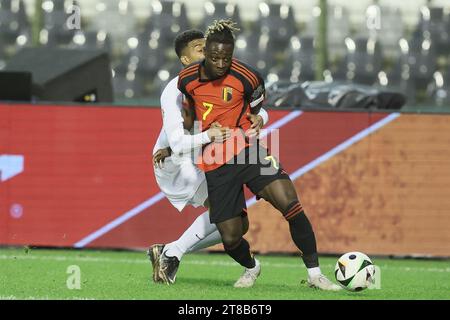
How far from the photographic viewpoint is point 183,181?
892cm

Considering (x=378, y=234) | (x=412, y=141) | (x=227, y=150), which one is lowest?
(x=378, y=234)

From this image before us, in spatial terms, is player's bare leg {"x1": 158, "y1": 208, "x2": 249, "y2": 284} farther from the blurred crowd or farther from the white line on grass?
the blurred crowd

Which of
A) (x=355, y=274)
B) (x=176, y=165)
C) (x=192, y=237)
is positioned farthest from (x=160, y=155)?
(x=355, y=274)

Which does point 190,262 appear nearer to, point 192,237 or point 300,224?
point 192,237

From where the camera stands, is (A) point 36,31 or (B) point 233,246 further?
(A) point 36,31

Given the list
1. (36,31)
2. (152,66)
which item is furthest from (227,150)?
(152,66)

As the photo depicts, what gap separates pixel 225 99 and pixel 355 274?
4.70ft

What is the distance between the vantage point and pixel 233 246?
8047mm

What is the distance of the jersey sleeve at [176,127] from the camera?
25.8 ft

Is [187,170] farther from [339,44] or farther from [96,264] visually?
[339,44]

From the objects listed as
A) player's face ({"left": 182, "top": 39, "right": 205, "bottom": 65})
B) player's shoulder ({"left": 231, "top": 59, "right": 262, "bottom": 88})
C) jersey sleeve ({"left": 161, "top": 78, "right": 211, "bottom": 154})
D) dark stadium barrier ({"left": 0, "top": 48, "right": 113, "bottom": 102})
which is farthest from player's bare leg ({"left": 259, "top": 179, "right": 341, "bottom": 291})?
dark stadium barrier ({"left": 0, "top": 48, "right": 113, "bottom": 102})

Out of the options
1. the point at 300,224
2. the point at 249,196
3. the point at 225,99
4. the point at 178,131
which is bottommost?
the point at 249,196

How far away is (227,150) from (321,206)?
415 centimetres
